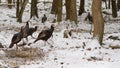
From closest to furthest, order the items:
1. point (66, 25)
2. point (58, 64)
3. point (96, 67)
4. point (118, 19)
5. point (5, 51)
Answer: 1. point (96, 67)
2. point (58, 64)
3. point (5, 51)
4. point (66, 25)
5. point (118, 19)

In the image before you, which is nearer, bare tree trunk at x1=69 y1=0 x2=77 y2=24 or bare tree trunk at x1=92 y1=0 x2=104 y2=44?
bare tree trunk at x1=92 y1=0 x2=104 y2=44

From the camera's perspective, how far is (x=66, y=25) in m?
23.6

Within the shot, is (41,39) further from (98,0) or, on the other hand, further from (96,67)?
(96,67)

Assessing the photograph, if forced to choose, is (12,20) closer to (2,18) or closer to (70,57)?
(2,18)

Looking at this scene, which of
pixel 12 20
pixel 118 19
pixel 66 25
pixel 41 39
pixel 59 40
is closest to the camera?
pixel 41 39

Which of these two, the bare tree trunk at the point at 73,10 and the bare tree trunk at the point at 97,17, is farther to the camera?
the bare tree trunk at the point at 73,10

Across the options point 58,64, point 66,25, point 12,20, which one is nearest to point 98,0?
point 58,64

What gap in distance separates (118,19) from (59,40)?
15649 mm

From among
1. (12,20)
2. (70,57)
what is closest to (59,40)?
(70,57)

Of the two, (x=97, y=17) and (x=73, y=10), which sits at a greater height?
(x=97, y=17)

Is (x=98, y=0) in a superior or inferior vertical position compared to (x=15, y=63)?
superior

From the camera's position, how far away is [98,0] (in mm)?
14195

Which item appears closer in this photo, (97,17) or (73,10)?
(97,17)

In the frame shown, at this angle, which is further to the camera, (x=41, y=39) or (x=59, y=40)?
(x=59, y=40)
